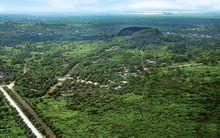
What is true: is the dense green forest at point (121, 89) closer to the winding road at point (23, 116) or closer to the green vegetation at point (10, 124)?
the green vegetation at point (10, 124)

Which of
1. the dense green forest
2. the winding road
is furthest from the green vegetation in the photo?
the winding road

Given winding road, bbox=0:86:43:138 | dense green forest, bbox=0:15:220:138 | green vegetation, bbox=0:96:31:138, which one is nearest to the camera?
winding road, bbox=0:86:43:138

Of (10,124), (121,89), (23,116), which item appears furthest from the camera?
(121,89)

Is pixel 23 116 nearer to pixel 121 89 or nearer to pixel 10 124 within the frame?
pixel 10 124

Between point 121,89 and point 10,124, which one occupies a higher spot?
point 121,89

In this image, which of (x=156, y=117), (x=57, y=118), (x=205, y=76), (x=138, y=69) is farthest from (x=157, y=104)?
(x=138, y=69)

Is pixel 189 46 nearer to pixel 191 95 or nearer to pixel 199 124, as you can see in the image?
pixel 191 95

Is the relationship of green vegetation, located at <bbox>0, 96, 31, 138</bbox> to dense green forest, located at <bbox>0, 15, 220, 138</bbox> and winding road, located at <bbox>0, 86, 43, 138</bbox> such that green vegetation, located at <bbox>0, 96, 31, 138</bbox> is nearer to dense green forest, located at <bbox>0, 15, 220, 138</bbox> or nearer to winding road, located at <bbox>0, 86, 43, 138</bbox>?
dense green forest, located at <bbox>0, 15, 220, 138</bbox>

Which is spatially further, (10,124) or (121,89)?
(121,89)

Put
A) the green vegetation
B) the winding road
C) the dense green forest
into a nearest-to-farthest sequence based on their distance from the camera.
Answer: the winding road < the green vegetation < the dense green forest

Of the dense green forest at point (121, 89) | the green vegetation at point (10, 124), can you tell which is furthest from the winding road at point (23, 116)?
the dense green forest at point (121, 89)

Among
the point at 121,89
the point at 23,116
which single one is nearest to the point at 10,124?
the point at 23,116
